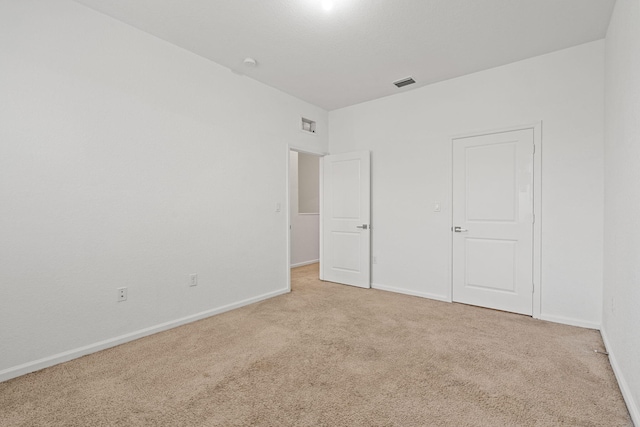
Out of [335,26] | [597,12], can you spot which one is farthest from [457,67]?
[335,26]

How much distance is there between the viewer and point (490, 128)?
3.42 metres

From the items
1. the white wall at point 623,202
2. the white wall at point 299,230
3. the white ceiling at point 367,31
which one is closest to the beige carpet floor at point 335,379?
the white wall at point 623,202

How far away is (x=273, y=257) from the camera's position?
398 cm

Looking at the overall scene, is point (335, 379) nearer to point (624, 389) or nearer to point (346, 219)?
point (624, 389)

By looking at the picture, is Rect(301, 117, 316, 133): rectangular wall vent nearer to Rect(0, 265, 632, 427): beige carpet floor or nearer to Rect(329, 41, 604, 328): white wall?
Rect(329, 41, 604, 328): white wall

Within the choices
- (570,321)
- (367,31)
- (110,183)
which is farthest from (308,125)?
(570,321)

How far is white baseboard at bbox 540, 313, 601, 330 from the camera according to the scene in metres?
2.86

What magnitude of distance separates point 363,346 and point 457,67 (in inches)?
122

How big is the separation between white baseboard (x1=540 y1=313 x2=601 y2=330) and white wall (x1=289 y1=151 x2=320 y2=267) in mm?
4121

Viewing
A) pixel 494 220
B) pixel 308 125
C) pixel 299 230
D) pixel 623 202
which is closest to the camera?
pixel 623 202

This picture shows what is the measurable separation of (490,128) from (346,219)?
2.20 m

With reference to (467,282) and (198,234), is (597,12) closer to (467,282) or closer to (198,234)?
(467,282)

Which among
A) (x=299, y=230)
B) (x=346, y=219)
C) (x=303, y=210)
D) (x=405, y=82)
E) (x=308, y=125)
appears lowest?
(x=299, y=230)

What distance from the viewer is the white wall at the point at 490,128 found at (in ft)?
9.42
